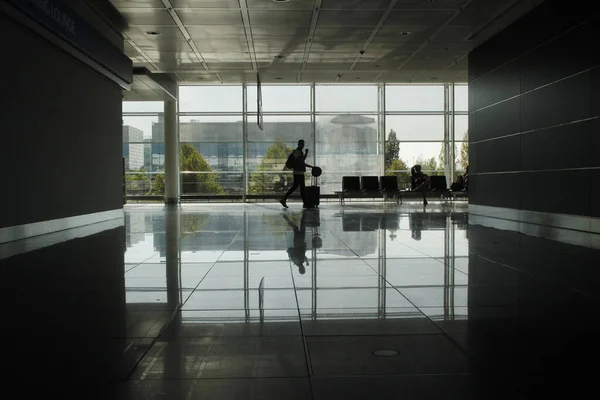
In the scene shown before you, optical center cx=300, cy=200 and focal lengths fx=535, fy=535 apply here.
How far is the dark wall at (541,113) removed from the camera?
26.9 feet

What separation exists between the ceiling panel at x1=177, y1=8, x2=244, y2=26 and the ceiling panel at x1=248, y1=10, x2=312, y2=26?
1.10 feet

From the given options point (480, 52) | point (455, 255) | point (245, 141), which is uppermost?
point (480, 52)

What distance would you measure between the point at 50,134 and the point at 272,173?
14879mm

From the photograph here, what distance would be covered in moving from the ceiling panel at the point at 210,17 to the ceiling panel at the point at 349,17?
6.03 ft

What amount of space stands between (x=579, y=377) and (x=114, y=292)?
2.77 meters

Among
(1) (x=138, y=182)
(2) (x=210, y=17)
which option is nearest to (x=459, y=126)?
(1) (x=138, y=182)

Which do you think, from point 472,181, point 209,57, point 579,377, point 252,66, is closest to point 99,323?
point 579,377

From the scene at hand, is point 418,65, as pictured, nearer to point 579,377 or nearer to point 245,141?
point 245,141

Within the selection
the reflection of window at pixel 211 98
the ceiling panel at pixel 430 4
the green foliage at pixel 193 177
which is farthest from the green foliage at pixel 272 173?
the ceiling panel at pixel 430 4

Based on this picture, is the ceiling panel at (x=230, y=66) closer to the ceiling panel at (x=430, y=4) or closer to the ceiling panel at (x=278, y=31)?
the ceiling panel at (x=278, y=31)

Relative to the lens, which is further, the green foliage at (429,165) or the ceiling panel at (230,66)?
the green foliage at (429,165)

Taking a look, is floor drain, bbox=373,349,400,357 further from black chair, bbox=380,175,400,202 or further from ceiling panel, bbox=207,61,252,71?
black chair, bbox=380,175,400,202

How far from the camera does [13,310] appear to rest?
305cm

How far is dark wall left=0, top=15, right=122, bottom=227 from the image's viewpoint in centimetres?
732
